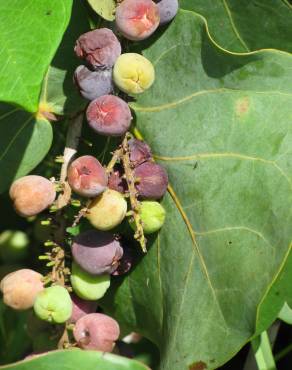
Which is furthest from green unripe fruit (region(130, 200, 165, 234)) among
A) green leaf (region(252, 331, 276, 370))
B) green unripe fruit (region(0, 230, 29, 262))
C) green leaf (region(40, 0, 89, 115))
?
green unripe fruit (region(0, 230, 29, 262))

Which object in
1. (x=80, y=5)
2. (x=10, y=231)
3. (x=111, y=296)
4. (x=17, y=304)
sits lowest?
(x=10, y=231)

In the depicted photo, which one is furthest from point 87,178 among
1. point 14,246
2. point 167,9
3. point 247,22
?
point 14,246

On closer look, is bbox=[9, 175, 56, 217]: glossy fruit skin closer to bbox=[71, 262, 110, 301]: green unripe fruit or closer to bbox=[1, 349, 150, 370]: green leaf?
bbox=[71, 262, 110, 301]: green unripe fruit

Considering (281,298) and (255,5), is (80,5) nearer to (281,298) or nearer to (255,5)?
(255,5)

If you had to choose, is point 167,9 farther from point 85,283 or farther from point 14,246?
point 14,246

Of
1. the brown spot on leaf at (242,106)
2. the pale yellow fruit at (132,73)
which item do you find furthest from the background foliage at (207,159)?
the pale yellow fruit at (132,73)

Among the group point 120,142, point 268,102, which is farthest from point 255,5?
point 120,142
